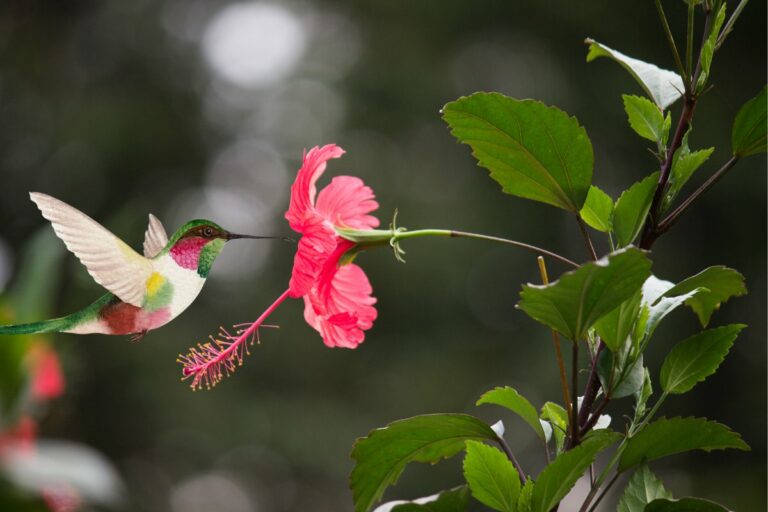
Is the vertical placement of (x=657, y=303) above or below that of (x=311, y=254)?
below

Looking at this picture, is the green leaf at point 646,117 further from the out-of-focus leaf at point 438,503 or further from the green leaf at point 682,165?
the out-of-focus leaf at point 438,503

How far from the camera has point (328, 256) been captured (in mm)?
559

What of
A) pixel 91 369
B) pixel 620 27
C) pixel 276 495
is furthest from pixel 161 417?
pixel 620 27

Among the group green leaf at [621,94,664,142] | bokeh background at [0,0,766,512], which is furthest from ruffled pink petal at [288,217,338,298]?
bokeh background at [0,0,766,512]

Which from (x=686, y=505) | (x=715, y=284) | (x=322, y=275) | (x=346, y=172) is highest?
(x=346, y=172)

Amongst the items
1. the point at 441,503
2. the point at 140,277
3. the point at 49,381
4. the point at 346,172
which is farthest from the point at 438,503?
the point at 346,172

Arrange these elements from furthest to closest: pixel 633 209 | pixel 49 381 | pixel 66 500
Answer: pixel 49 381, pixel 66 500, pixel 633 209

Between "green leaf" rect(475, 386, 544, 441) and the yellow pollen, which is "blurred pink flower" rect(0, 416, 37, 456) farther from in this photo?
"green leaf" rect(475, 386, 544, 441)

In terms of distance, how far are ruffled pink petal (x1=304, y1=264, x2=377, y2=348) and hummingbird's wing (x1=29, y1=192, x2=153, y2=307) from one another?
0.39ft

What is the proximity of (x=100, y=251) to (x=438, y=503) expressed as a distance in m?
0.25

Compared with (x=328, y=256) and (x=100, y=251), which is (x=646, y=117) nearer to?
(x=328, y=256)

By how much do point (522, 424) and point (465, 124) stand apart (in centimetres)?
416

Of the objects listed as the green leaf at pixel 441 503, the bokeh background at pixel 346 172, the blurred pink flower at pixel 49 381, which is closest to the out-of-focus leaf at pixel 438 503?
the green leaf at pixel 441 503

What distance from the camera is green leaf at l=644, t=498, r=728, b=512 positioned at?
546 mm
